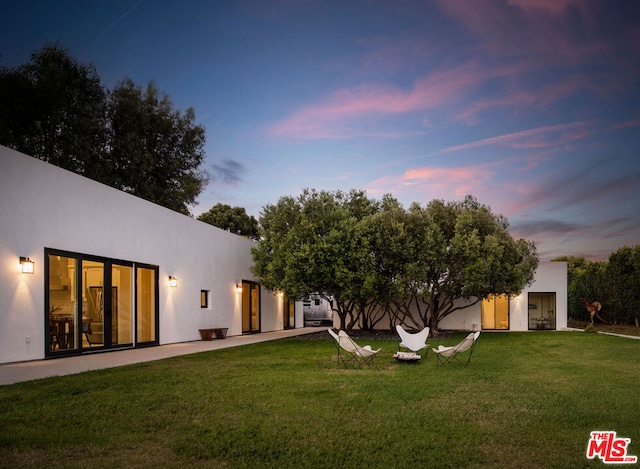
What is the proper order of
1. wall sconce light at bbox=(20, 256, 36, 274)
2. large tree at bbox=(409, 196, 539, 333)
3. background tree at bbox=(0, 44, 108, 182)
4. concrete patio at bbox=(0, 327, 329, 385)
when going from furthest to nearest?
background tree at bbox=(0, 44, 108, 182) → large tree at bbox=(409, 196, 539, 333) → wall sconce light at bbox=(20, 256, 36, 274) → concrete patio at bbox=(0, 327, 329, 385)

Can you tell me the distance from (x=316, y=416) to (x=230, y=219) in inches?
1431

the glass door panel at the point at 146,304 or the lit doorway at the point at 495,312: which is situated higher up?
the glass door panel at the point at 146,304

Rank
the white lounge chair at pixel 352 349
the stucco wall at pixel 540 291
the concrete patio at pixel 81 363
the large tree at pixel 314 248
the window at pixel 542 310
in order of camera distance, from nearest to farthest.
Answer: the concrete patio at pixel 81 363 → the white lounge chair at pixel 352 349 → the large tree at pixel 314 248 → the stucco wall at pixel 540 291 → the window at pixel 542 310

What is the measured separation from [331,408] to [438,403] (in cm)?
134

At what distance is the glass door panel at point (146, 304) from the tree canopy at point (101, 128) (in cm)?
1033

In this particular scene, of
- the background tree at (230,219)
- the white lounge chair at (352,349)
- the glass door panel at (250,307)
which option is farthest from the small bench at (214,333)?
the background tree at (230,219)

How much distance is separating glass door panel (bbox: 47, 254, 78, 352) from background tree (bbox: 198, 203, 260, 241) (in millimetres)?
29032

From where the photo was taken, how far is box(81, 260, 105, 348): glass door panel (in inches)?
462

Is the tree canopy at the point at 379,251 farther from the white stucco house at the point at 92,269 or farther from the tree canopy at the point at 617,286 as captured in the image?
the tree canopy at the point at 617,286

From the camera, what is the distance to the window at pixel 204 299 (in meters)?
17.6

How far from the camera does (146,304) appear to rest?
571 inches

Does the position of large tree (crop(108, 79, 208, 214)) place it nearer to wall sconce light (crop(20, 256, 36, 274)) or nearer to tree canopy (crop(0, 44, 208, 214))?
tree canopy (crop(0, 44, 208, 214))

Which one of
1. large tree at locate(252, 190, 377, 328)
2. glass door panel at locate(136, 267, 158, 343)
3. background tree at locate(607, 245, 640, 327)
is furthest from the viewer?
background tree at locate(607, 245, 640, 327)

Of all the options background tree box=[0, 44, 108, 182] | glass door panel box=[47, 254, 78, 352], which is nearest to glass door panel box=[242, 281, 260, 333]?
background tree box=[0, 44, 108, 182]
